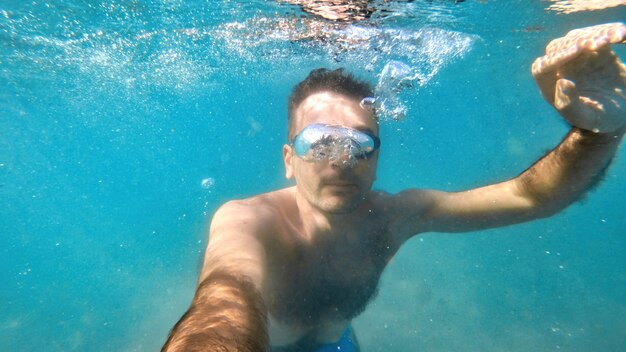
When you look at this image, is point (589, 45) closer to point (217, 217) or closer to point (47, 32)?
point (217, 217)

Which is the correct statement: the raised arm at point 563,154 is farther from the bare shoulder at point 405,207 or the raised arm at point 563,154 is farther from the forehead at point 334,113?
the forehead at point 334,113

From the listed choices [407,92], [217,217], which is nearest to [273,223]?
[217,217]

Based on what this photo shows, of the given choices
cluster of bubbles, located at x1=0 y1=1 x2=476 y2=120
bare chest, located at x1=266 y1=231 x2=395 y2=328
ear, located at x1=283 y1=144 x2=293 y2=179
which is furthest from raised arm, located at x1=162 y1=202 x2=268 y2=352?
cluster of bubbles, located at x1=0 y1=1 x2=476 y2=120

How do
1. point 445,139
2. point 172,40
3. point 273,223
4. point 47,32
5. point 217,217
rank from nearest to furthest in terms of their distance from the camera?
point 217,217, point 273,223, point 47,32, point 172,40, point 445,139

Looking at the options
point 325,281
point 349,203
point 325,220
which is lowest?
point 325,281

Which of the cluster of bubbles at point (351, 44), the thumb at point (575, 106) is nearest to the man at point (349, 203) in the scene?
the thumb at point (575, 106)

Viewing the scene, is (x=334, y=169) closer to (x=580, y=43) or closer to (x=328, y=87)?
(x=328, y=87)

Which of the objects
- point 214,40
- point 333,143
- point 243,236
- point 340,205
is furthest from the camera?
point 214,40

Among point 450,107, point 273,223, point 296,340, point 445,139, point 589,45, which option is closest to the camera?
point 589,45

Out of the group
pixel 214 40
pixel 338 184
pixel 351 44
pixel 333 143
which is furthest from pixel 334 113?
pixel 214 40
